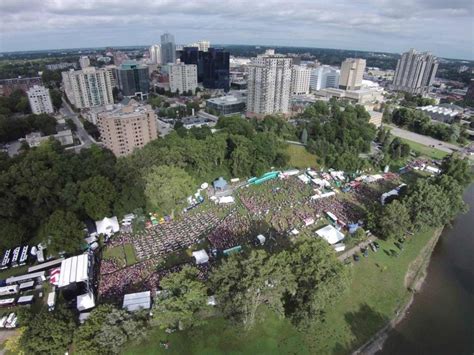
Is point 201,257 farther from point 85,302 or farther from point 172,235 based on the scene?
point 85,302

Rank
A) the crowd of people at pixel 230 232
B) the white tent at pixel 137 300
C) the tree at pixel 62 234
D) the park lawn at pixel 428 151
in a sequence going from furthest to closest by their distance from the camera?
the park lawn at pixel 428 151 < the crowd of people at pixel 230 232 < the tree at pixel 62 234 < the white tent at pixel 137 300

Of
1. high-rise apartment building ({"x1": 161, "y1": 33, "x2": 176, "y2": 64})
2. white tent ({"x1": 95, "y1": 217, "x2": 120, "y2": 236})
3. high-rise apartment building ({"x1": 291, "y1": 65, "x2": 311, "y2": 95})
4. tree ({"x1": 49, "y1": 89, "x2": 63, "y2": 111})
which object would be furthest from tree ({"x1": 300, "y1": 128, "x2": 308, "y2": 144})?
high-rise apartment building ({"x1": 161, "y1": 33, "x2": 176, "y2": 64})

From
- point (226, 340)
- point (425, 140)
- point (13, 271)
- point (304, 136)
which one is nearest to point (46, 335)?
point (226, 340)

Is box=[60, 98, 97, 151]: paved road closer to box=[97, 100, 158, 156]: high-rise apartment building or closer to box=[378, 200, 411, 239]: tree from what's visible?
box=[97, 100, 158, 156]: high-rise apartment building

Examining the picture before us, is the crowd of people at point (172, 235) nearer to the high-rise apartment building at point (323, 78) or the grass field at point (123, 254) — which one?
the grass field at point (123, 254)

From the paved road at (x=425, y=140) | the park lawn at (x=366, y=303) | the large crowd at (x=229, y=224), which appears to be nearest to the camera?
the park lawn at (x=366, y=303)

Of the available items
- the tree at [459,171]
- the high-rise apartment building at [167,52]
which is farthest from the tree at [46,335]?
the high-rise apartment building at [167,52]
